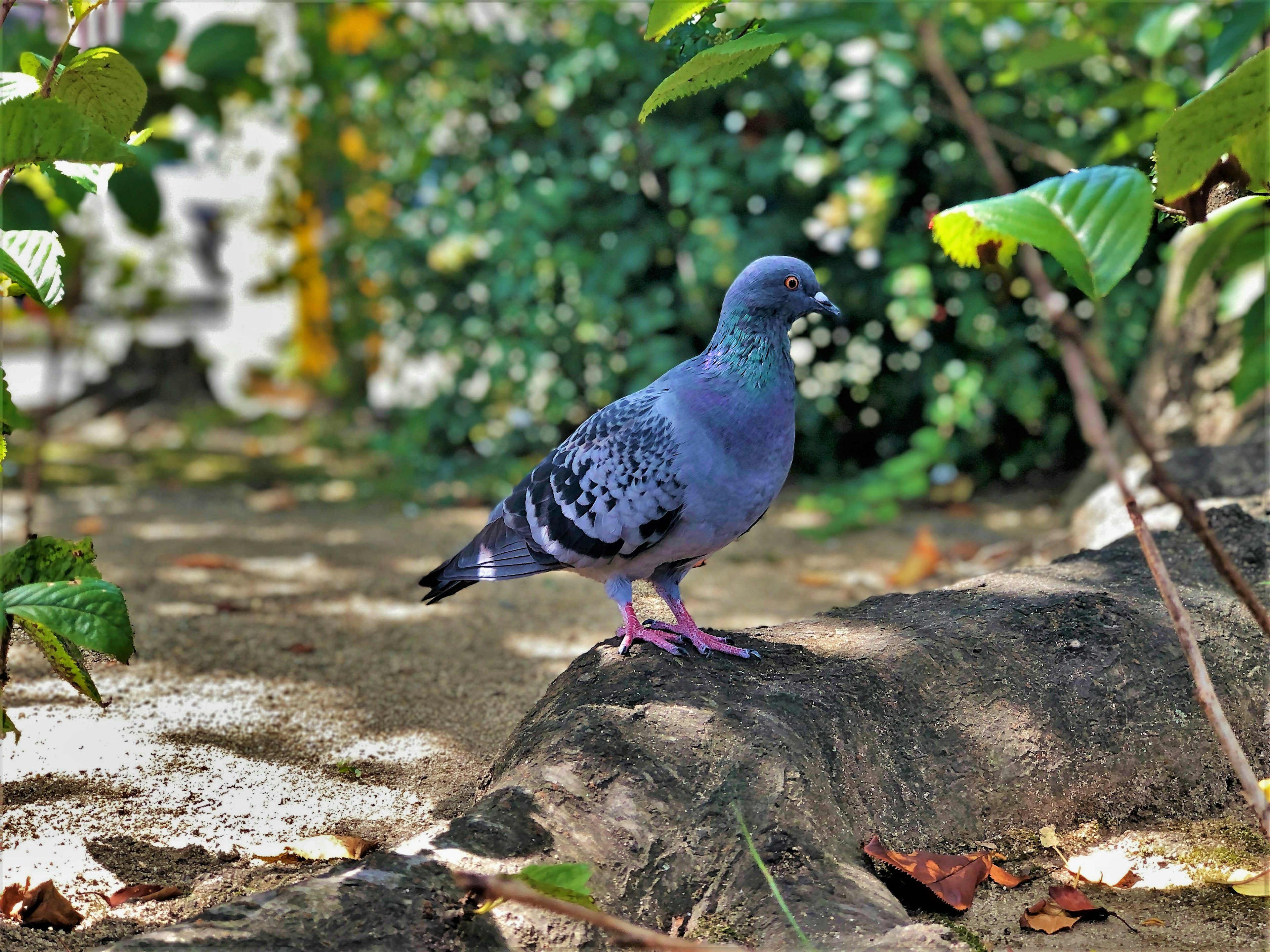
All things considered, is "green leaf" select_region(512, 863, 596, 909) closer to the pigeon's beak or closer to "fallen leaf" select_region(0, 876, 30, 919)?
"fallen leaf" select_region(0, 876, 30, 919)

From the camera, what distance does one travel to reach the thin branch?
410 cm

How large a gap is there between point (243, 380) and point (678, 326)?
4.52 m

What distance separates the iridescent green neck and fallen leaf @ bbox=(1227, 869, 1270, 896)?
124 centimetres

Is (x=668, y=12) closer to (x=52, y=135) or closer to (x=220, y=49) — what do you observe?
(x=52, y=135)

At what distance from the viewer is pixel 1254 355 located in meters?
1.35

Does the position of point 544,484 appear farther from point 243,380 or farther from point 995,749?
point 243,380

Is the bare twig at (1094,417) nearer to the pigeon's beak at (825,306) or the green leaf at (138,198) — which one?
the pigeon's beak at (825,306)

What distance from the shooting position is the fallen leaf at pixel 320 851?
2.07 metres

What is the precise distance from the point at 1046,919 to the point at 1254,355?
40.0 inches

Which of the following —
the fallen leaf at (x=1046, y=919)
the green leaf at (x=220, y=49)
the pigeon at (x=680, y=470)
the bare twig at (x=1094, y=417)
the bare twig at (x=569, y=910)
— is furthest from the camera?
the green leaf at (x=220, y=49)

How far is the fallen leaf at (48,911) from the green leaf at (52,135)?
3.83 ft

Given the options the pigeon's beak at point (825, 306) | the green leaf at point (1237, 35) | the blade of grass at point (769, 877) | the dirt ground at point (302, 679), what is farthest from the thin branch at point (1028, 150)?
the blade of grass at point (769, 877)

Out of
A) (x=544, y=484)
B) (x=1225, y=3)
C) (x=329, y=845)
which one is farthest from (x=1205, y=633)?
(x=1225, y=3)

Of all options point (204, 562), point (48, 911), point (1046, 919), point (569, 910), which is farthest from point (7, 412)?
point (204, 562)
